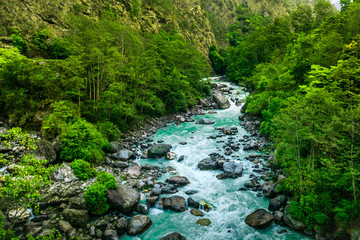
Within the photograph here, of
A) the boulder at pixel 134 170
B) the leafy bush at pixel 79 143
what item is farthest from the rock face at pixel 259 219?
the leafy bush at pixel 79 143

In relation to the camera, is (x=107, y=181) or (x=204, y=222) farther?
(x=107, y=181)

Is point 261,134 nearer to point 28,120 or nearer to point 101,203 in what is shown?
point 101,203

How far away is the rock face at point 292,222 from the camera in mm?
11430

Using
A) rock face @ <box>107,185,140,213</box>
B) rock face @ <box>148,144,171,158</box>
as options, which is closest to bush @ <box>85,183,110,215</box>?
rock face @ <box>107,185,140,213</box>

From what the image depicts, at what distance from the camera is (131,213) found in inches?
522

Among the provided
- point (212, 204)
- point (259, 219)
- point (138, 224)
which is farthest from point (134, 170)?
point (259, 219)

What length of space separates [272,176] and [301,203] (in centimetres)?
501

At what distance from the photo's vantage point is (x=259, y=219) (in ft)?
40.2

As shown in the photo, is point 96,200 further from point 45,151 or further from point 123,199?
point 45,151

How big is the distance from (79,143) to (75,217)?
22.5ft

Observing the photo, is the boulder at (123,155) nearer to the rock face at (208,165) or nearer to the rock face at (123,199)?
the rock face at (123,199)

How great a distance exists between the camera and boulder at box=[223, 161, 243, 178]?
17484 mm

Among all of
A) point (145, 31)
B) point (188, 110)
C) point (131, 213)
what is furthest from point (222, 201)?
point (145, 31)

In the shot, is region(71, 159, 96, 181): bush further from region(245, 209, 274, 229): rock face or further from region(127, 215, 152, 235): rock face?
region(245, 209, 274, 229): rock face
